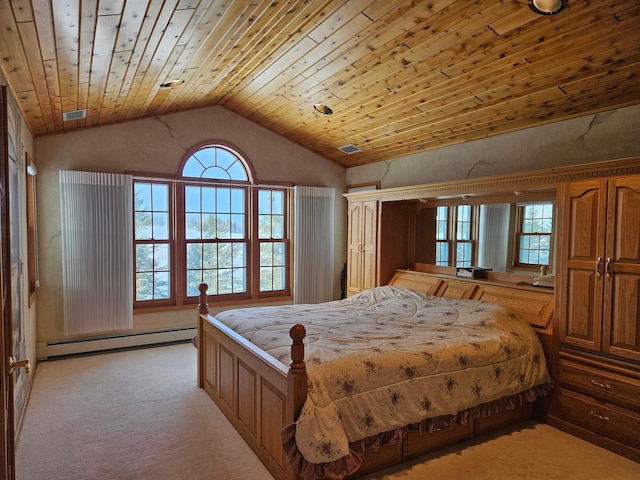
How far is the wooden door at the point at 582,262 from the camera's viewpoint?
294 centimetres

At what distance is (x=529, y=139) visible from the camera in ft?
13.0

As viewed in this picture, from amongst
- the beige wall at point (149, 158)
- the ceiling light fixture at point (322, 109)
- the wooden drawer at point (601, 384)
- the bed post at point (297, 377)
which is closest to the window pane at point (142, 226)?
the beige wall at point (149, 158)

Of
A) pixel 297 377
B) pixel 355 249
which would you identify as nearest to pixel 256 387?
pixel 297 377

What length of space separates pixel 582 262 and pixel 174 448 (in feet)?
10.3

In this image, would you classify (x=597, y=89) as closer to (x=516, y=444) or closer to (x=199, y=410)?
(x=516, y=444)

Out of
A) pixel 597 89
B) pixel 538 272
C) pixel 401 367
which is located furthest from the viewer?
pixel 538 272

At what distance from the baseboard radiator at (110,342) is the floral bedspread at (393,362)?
1.99m

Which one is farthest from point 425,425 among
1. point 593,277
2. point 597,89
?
point 597,89

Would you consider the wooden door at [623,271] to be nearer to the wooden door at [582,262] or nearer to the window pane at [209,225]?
the wooden door at [582,262]

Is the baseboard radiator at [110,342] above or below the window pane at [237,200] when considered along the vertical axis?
below

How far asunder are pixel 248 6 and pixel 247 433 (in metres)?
2.87

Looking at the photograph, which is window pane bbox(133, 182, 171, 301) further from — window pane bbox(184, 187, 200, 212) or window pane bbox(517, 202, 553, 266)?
window pane bbox(517, 202, 553, 266)

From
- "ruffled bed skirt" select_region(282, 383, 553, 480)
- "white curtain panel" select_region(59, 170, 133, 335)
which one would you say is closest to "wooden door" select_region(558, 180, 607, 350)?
"ruffled bed skirt" select_region(282, 383, 553, 480)

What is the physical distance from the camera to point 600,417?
2.95m
